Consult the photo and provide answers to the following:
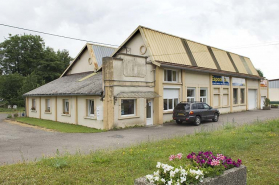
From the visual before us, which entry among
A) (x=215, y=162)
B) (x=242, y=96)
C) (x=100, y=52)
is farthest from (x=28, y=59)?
(x=215, y=162)

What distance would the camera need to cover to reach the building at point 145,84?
1658 cm

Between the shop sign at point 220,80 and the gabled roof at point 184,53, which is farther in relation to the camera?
the shop sign at point 220,80

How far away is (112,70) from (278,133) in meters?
10.5

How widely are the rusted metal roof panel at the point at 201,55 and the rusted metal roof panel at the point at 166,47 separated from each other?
187cm

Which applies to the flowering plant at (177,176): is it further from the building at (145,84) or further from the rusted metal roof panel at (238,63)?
the rusted metal roof panel at (238,63)

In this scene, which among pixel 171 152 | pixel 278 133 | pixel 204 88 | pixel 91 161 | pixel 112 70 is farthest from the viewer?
pixel 204 88

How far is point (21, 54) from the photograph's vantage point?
53344 mm

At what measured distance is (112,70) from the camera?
16328 mm

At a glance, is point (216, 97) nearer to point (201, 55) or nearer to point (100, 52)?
point (201, 55)

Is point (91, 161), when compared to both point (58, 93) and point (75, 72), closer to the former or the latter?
point (58, 93)

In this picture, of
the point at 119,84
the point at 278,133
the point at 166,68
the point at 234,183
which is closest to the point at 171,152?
the point at 234,183

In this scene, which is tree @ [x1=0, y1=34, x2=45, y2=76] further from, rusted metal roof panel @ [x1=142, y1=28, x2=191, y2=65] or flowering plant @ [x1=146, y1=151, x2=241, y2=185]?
flowering plant @ [x1=146, y1=151, x2=241, y2=185]

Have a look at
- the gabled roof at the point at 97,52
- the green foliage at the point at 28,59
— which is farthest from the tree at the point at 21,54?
the gabled roof at the point at 97,52

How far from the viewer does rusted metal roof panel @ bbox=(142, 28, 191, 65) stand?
64.5 ft
